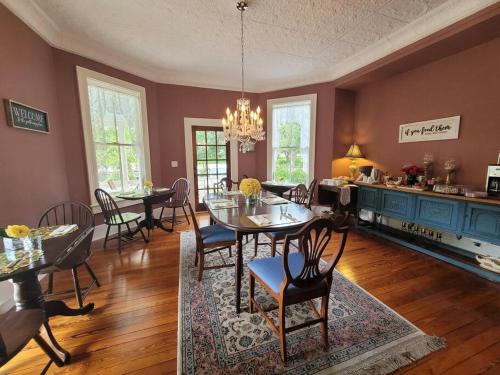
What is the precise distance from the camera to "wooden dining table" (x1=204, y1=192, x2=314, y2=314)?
1.76 meters

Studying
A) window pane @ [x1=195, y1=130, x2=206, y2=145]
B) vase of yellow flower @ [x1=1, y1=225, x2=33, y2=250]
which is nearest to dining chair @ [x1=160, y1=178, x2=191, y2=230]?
window pane @ [x1=195, y1=130, x2=206, y2=145]

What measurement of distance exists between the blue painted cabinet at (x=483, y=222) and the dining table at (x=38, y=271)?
3.71 metres

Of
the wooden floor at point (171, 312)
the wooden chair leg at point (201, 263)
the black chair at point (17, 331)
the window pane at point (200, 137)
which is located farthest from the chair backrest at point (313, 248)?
the window pane at point (200, 137)

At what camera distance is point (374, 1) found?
90.2 inches

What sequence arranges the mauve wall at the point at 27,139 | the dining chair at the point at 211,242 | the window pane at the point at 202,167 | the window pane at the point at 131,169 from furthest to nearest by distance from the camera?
1. the window pane at the point at 202,167
2. the window pane at the point at 131,169
3. the dining chair at the point at 211,242
4. the mauve wall at the point at 27,139

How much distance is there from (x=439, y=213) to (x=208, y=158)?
4.04 m

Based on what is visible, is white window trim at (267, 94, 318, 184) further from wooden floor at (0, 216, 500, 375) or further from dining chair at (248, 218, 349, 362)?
dining chair at (248, 218, 349, 362)

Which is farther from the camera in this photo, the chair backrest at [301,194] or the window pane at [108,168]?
the window pane at [108,168]

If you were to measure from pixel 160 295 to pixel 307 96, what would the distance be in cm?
418

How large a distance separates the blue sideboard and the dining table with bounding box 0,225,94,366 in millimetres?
3698

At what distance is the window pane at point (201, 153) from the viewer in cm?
484

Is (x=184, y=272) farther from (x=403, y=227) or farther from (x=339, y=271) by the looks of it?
(x=403, y=227)

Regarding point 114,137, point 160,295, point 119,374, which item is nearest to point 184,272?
point 160,295

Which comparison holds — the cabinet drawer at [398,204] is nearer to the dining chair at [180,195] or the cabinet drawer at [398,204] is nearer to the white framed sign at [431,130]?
the white framed sign at [431,130]
